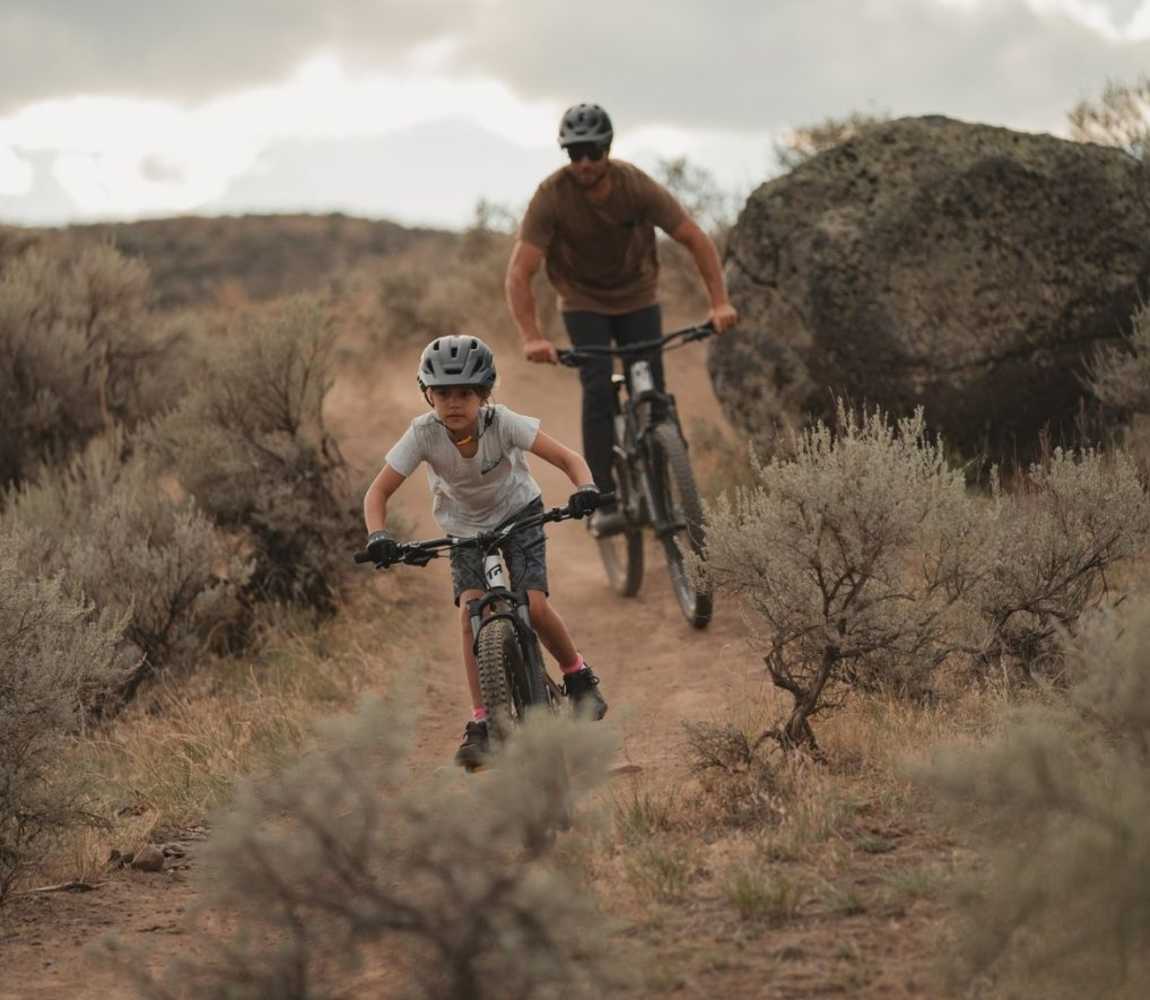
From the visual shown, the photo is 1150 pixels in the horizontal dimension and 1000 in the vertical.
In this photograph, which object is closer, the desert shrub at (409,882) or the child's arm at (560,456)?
the desert shrub at (409,882)

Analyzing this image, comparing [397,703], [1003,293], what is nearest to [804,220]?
[1003,293]

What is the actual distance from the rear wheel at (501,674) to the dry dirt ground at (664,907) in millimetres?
792

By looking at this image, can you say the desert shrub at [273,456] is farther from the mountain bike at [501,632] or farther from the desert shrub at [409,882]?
the desert shrub at [409,882]

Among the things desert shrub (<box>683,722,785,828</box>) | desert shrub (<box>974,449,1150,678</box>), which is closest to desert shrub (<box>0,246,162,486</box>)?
desert shrub (<box>683,722,785,828</box>)

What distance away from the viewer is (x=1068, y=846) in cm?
278

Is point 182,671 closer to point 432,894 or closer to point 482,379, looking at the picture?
point 482,379

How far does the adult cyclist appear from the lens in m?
7.30

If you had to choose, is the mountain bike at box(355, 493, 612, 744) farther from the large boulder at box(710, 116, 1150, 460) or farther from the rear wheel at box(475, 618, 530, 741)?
the large boulder at box(710, 116, 1150, 460)

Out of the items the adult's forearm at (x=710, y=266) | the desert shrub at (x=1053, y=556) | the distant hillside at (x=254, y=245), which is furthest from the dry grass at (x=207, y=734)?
the distant hillside at (x=254, y=245)

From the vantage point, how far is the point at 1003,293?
9.40 m

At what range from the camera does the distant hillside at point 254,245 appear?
40219mm

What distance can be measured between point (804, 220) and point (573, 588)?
9.62ft

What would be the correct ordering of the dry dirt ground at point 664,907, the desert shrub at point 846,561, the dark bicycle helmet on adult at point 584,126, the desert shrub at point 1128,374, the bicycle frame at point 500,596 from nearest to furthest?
1. the dry dirt ground at point 664,907
2. the bicycle frame at point 500,596
3. the desert shrub at point 846,561
4. the dark bicycle helmet on adult at point 584,126
5. the desert shrub at point 1128,374

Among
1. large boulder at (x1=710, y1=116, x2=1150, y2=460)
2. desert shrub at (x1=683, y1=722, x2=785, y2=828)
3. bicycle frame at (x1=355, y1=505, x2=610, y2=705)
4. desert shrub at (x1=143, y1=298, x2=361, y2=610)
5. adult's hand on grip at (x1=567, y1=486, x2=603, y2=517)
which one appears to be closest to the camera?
desert shrub at (x1=683, y1=722, x2=785, y2=828)
